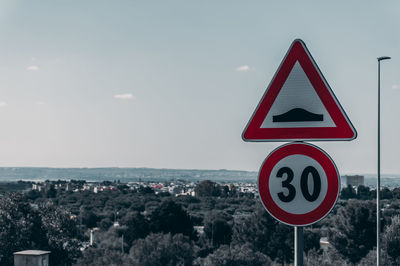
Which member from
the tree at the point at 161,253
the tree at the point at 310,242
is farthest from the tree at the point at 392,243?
the tree at the point at 161,253

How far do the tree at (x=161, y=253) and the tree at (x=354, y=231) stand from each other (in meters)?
11.6

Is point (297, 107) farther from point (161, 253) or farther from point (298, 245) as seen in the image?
point (161, 253)

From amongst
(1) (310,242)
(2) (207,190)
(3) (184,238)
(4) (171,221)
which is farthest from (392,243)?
(2) (207,190)

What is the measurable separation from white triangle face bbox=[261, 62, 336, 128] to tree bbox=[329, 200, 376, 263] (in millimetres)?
38839

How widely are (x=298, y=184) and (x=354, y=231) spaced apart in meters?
40.0

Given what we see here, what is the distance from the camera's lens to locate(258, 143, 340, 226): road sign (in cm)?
366

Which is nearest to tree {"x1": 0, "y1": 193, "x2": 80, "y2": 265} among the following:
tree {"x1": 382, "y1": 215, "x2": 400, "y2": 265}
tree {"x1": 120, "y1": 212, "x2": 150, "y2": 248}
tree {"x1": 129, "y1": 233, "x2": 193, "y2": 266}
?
tree {"x1": 129, "y1": 233, "x2": 193, "y2": 266}

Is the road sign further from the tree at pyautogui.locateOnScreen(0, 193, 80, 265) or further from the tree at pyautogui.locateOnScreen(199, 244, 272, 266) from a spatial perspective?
the tree at pyautogui.locateOnScreen(0, 193, 80, 265)

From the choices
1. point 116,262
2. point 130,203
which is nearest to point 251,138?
point 116,262

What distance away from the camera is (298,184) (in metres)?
3.70

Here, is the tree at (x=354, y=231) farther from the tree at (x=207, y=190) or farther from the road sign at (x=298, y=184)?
the tree at (x=207, y=190)

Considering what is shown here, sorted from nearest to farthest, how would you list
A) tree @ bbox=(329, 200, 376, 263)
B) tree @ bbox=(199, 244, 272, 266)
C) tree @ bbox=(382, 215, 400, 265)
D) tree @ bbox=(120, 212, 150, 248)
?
tree @ bbox=(199, 244, 272, 266), tree @ bbox=(382, 215, 400, 265), tree @ bbox=(329, 200, 376, 263), tree @ bbox=(120, 212, 150, 248)

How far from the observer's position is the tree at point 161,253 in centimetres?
3425

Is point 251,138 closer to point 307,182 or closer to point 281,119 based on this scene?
point 281,119
